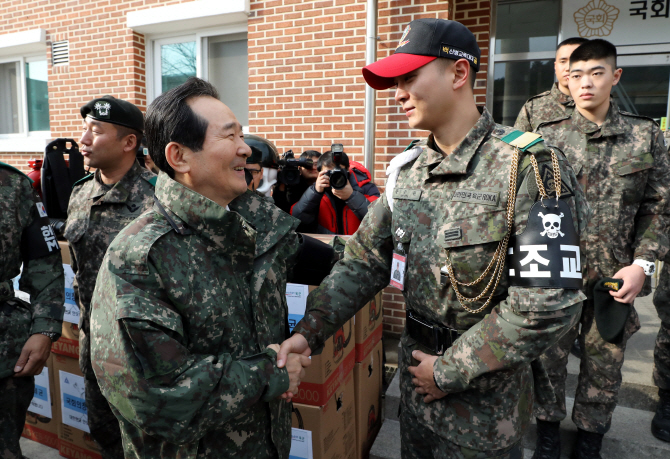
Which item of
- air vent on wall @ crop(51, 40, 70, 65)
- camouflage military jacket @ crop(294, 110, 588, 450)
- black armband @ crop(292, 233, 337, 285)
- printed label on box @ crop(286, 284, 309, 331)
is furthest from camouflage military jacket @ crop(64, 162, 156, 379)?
air vent on wall @ crop(51, 40, 70, 65)

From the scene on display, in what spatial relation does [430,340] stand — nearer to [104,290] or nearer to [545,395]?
[545,395]

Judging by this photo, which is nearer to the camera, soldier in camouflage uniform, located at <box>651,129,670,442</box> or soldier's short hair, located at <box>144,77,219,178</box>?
soldier's short hair, located at <box>144,77,219,178</box>

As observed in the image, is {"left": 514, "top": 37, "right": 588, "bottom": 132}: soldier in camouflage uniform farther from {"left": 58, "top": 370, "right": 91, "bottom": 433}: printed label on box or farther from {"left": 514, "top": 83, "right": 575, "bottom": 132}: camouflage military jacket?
{"left": 58, "top": 370, "right": 91, "bottom": 433}: printed label on box

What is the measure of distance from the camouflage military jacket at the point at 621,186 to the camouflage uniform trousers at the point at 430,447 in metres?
1.37

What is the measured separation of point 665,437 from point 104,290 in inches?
123

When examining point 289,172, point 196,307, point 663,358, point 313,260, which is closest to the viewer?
point 196,307

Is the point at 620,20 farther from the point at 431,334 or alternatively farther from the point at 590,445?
the point at 431,334

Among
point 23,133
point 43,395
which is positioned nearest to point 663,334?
point 43,395

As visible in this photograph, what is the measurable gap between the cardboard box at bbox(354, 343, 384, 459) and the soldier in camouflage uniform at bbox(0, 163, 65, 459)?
1.68 metres

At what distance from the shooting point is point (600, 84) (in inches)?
94.7

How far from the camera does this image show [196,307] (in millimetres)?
1248

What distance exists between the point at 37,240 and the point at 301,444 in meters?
1.65

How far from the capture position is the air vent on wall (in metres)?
5.67

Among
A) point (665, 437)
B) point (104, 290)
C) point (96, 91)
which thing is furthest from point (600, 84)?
point (96, 91)
